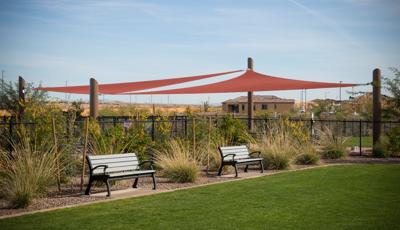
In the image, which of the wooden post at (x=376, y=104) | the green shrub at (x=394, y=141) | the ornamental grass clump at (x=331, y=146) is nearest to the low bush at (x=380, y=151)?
the green shrub at (x=394, y=141)

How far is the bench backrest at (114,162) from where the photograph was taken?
26.6 feet

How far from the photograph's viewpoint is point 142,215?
20.6ft

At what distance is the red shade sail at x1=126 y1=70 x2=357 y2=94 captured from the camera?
43.5 ft

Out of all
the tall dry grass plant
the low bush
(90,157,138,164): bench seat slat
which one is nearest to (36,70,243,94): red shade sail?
the tall dry grass plant

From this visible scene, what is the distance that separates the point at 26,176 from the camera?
718cm

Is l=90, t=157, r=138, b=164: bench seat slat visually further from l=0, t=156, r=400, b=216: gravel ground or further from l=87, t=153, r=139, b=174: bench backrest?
l=0, t=156, r=400, b=216: gravel ground

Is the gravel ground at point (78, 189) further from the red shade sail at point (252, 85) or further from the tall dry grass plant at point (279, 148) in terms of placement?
the red shade sail at point (252, 85)

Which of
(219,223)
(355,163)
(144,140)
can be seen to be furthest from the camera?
(355,163)

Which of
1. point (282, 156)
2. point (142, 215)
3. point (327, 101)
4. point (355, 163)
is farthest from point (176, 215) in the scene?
point (327, 101)

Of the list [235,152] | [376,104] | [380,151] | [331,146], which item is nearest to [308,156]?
[331,146]

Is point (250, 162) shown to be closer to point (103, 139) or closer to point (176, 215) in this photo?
point (103, 139)

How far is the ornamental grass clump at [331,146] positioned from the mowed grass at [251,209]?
4.46 metres

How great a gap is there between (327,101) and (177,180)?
20014mm

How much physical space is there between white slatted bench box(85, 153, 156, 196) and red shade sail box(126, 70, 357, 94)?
555 centimetres
